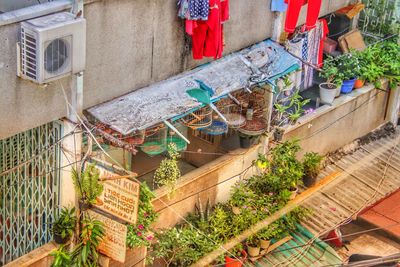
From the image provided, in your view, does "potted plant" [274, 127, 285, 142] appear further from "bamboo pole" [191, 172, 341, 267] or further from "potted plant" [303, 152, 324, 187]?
"bamboo pole" [191, 172, 341, 267]

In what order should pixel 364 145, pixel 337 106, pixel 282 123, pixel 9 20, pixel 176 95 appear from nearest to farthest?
pixel 9 20 → pixel 176 95 → pixel 282 123 → pixel 337 106 → pixel 364 145

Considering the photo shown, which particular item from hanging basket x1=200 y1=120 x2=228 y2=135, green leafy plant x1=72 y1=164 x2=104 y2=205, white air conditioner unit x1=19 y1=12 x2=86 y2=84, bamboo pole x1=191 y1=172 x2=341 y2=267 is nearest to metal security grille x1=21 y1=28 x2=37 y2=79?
white air conditioner unit x1=19 y1=12 x2=86 y2=84

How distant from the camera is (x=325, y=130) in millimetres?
17891

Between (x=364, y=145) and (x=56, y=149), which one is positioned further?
(x=364, y=145)

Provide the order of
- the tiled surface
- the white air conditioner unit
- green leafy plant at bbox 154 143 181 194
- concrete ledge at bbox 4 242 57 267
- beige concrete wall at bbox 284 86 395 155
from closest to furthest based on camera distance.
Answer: the white air conditioner unit, concrete ledge at bbox 4 242 57 267, green leafy plant at bbox 154 143 181 194, the tiled surface, beige concrete wall at bbox 284 86 395 155

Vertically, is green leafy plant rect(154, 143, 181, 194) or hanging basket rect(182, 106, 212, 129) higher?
hanging basket rect(182, 106, 212, 129)

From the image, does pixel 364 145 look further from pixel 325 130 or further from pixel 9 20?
pixel 9 20

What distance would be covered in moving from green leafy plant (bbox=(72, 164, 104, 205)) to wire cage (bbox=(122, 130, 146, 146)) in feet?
2.87

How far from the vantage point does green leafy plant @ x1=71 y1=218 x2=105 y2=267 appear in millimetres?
12898

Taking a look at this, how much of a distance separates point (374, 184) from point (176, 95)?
6.23 m

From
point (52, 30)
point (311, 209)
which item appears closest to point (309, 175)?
point (311, 209)

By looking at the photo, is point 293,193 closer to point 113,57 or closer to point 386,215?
point 386,215

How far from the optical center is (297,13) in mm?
15875

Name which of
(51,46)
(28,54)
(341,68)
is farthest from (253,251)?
(28,54)
